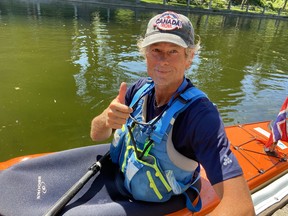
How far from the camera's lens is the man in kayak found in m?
1.70

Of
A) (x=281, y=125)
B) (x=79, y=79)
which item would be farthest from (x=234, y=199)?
(x=79, y=79)

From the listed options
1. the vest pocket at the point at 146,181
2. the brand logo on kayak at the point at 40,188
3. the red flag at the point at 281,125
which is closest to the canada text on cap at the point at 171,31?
the vest pocket at the point at 146,181

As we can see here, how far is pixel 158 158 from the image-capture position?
1.98 meters

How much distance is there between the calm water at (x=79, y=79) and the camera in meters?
5.93

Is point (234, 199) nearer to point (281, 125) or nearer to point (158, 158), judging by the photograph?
point (158, 158)

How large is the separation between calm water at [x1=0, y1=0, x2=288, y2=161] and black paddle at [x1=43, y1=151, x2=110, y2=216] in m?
3.20

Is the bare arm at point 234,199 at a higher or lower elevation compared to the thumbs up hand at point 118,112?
lower

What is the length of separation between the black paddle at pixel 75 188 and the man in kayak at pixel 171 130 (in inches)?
11.9

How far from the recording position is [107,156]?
8.61ft

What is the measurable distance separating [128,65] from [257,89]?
506cm

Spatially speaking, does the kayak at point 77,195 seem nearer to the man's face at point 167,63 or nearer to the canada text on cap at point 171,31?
the man's face at point 167,63

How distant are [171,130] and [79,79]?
737cm

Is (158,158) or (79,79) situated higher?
(158,158)

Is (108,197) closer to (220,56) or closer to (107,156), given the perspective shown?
(107,156)
